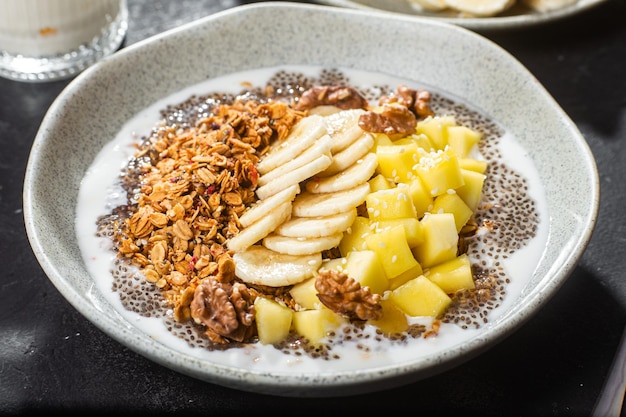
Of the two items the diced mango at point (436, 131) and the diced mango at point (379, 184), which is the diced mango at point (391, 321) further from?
the diced mango at point (436, 131)

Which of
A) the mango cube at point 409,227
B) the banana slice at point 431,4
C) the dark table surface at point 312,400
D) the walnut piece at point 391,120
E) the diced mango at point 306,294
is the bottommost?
the dark table surface at point 312,400

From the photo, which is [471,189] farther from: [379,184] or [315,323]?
[315,323]

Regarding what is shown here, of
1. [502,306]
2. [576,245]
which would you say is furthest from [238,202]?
[576,245]

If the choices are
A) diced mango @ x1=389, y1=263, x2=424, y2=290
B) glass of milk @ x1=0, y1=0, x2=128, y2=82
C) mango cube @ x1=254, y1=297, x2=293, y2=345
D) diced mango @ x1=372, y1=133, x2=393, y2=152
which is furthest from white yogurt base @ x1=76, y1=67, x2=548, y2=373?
glass of milk @ x1=0, y1=0, x2=128, y2=82

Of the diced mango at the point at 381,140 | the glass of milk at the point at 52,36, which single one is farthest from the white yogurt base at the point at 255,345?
the glass of milk at the point at 52,36

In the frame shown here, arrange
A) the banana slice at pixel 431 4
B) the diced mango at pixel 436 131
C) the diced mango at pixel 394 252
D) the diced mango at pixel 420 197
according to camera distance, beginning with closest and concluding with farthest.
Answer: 1. the diced mango at pixel 394 252
2. the diced mango at pixel 420 197
3. the diced mango at pixel 436 131
4. the banana slice at pixel 431 4

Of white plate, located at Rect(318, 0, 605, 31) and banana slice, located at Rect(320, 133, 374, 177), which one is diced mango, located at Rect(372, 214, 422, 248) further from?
white plate, located at Rect(318, 0, 605, 31)
